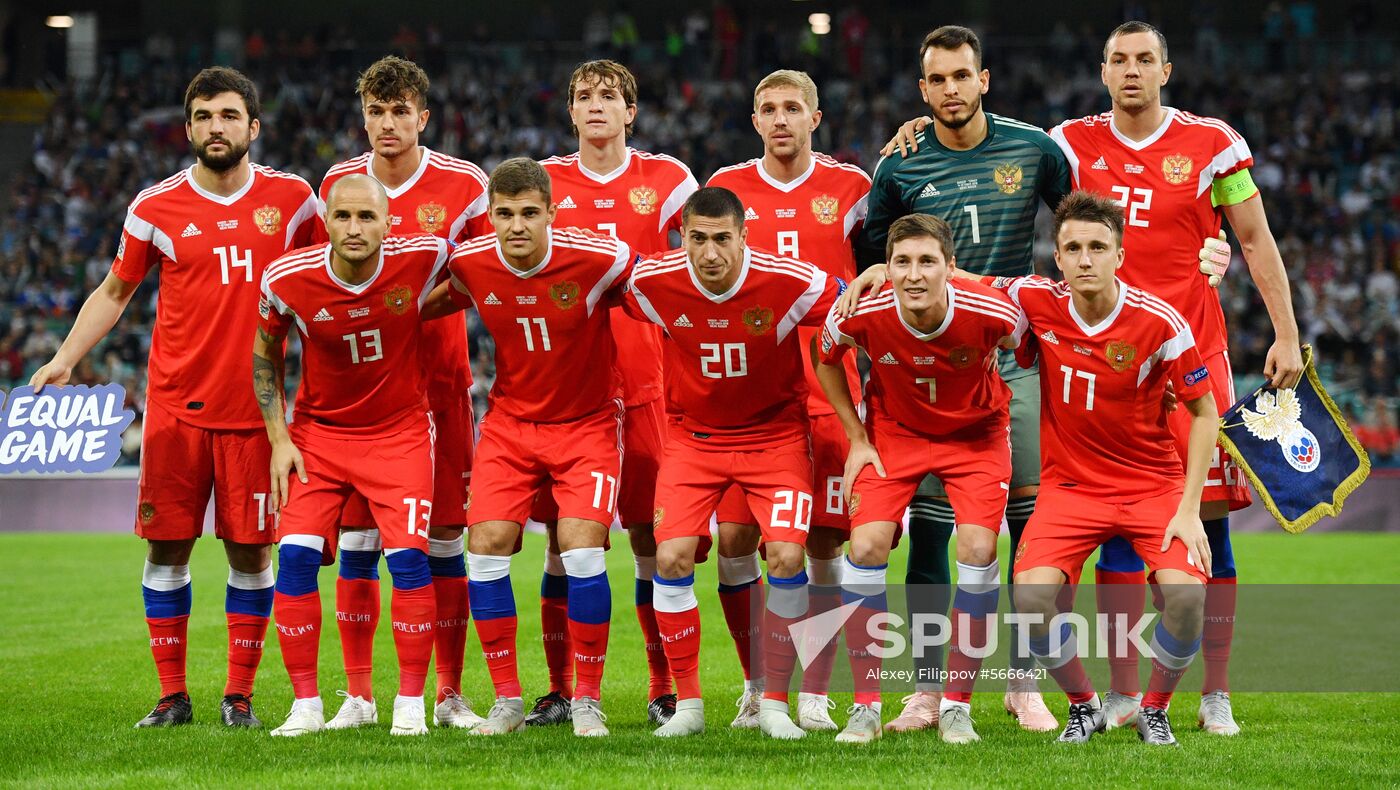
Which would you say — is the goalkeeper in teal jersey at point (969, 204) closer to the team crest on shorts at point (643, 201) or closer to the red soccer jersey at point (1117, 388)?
the red soccer jersey at point (1117, 388)

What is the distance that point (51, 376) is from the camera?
6.04m

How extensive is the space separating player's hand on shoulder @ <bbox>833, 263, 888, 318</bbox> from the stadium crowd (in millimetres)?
13297

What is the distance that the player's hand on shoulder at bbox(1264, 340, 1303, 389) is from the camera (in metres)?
6.00

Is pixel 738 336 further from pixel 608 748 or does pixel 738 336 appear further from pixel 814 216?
pixel 608 748

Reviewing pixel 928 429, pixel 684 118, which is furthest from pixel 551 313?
pixel 684 118

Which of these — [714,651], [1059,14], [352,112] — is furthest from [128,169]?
[714,651]

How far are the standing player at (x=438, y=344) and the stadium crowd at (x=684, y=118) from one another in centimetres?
1222

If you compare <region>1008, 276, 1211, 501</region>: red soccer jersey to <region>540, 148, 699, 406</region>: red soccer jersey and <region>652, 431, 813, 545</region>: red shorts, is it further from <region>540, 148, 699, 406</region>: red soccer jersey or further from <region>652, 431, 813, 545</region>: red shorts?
<region>540, 148, 699, 406</region>: red soccer jersey

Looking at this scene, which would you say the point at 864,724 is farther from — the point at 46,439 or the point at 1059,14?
the point at 1059,14

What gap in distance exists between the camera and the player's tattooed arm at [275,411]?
579 centimetres

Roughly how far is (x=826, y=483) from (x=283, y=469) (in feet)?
7.18

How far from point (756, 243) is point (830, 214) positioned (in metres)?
0.34

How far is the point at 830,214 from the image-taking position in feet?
20.6

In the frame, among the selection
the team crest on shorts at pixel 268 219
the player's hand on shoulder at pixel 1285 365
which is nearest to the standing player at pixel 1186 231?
the player's hand on shoulder at pixel 1285 365
